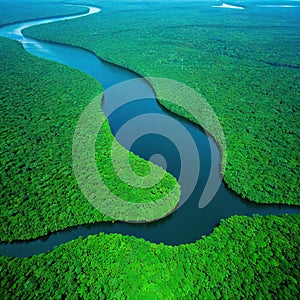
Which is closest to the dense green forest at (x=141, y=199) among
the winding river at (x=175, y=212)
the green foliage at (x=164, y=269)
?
the green foliage at (x=164, y=269)

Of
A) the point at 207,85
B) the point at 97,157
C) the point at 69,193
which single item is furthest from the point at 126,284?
the point at 207,85

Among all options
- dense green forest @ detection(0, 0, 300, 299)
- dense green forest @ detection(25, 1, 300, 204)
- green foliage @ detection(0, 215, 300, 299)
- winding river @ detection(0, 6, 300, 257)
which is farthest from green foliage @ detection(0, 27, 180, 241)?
dense green forest @ detection(25, 1, 300, 204)

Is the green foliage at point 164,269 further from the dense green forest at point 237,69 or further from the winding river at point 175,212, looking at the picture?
the dense green forest at point 237,69

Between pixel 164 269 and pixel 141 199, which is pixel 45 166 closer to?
pixel 141 199

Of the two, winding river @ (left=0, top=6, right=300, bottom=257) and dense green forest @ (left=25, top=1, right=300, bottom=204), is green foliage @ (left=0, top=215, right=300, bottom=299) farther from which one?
dense green forest @ (left=25, top=1, right=300, bottom=204)

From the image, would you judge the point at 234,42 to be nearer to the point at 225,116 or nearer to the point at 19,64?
the point at 225,116

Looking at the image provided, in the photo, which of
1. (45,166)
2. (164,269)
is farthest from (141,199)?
(45,166)
